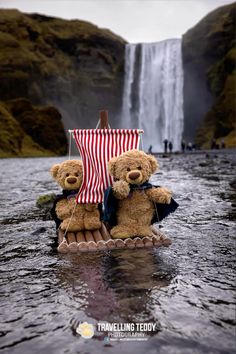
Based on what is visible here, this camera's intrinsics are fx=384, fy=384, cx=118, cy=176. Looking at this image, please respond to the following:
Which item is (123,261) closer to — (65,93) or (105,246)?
(105,246)

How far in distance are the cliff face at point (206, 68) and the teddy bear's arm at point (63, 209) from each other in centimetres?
6250

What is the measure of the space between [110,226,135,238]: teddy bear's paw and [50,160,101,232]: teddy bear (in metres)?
0.62

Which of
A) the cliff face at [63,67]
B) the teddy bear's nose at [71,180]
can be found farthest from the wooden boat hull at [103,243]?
the cliff face at [63,67]

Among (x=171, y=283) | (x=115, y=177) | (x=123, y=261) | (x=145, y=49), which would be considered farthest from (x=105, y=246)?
(x=145, y=49)

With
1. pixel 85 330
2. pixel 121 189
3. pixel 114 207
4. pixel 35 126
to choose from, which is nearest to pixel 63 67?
pixel 35 126

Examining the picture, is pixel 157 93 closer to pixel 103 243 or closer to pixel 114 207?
pixel 114 207

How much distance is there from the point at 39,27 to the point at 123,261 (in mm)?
101108

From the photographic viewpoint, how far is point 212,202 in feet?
37.8

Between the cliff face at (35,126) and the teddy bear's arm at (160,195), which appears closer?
the teddy bear's arm at (160,195)

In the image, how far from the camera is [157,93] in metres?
75.6

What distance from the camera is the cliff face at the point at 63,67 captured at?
83.4m

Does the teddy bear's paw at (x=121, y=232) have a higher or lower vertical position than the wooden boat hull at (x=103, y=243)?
higher

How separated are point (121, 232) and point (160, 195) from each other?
3.07 ft

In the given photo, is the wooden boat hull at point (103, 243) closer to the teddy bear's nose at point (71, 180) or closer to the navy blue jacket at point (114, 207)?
the navy blue jacket at point (114, 207)
